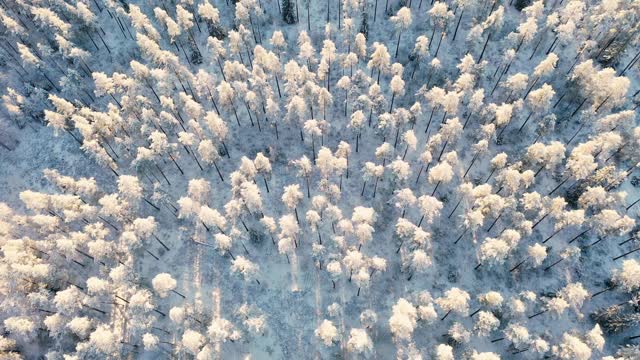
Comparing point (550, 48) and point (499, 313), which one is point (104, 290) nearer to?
point (499, 313)

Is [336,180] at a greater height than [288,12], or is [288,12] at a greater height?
[288,12]

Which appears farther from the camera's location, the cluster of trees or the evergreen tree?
the evergreen tree

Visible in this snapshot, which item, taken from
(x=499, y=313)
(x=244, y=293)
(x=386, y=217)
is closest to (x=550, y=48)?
(x=386, y=217)

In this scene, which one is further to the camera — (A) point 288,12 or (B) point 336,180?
(A) point 288,12

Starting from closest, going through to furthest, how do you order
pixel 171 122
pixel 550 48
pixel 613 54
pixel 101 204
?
pixel 101 204
pixel 171 122
pixel 613 54
pixel 550 48

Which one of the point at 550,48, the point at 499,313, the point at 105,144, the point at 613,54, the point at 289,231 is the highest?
the point at 550,48

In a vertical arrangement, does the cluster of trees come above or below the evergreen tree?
below

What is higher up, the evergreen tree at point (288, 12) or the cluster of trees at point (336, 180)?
the evergreen tree at point (288, 12)

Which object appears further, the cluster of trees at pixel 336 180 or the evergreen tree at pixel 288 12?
the evergreen tree at pixel 288 12
